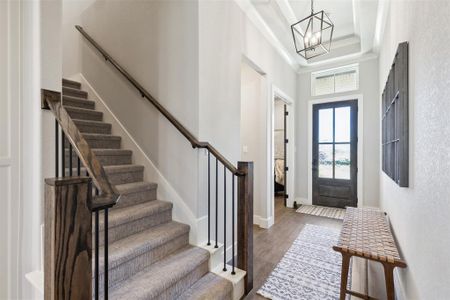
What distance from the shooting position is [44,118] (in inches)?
A: 56.2

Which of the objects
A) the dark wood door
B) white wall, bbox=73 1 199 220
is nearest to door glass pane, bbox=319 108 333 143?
the dark wood door

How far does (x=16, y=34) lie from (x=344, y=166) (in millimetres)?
4976

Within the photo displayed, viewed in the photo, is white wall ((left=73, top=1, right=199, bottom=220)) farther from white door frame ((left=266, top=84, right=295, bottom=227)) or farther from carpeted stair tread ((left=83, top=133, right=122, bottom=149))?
white door frame ((left=266, top=84, right=295, bottom=227))

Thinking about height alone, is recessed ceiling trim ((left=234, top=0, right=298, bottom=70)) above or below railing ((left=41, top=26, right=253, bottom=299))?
above

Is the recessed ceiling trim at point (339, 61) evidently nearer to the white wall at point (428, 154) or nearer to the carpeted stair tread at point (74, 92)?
the white wall at point (428, 154)

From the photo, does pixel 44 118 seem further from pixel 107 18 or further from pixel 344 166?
pixel 344 166

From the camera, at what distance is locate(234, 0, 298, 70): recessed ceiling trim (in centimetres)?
289

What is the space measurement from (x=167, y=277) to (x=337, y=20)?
4225 millimetres

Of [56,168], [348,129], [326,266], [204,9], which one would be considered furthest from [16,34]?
[348,129]

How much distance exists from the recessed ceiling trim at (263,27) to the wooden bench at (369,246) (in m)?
2.83

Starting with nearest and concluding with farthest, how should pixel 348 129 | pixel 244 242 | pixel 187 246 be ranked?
pixel 244 242, pixel 187 246, pixel 348 129

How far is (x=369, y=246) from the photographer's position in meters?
1.70

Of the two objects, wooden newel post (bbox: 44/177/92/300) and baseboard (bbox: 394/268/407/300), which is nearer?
wooden newel post (bbox: 44/177/92/300)

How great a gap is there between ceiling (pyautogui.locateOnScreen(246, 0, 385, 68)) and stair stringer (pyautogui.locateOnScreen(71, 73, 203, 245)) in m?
2.29
